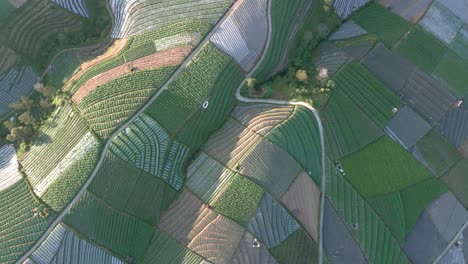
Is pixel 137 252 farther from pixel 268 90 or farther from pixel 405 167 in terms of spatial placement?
pixel 405 167

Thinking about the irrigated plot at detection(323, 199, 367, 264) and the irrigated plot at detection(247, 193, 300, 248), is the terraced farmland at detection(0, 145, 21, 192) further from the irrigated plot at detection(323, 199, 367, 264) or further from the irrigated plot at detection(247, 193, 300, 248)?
the irrigated plot at detection(323, 199, 367, 264)

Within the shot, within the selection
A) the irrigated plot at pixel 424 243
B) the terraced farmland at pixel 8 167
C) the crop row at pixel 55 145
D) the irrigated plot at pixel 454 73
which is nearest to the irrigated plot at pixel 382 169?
the irrigated plot at pixel 424 243

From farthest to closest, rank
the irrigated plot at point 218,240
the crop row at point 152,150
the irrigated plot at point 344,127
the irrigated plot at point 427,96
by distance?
1. the irrigated plot at point 427,96
2. the irrigated plot at point 344,127
3. the crop row at point 152,150
4. the irrigated plot at point 218,240

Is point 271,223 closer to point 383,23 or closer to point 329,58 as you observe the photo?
point 329,58

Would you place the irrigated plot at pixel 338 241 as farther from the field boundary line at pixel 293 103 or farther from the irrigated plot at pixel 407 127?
the irrigated plot at pixel 407 127

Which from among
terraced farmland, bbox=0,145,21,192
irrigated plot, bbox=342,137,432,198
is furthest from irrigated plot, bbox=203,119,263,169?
terraced farmland, bbox=0,145,21,192

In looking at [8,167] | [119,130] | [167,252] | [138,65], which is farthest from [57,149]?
[167,252]
